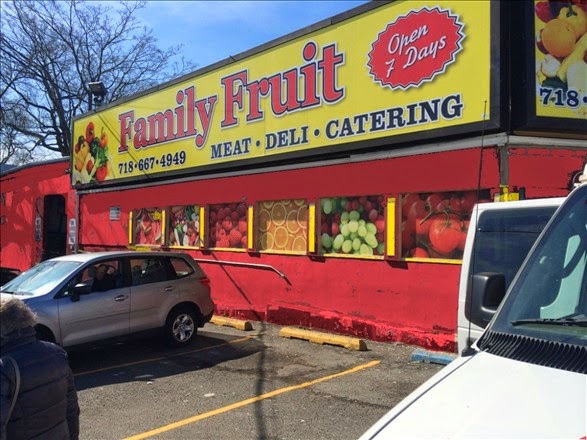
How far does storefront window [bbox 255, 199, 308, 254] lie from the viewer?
1117cm

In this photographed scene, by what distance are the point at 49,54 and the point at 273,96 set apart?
77.5 feet

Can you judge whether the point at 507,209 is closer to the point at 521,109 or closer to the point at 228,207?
the point at 521,109

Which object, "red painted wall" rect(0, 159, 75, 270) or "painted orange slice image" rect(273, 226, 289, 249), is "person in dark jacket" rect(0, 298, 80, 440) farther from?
"red painted wall" rect(0, 159, 75, 270)

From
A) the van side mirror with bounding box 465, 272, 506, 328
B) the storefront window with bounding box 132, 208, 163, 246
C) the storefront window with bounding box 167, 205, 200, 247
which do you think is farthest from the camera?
the storefront window with bounding box 132, 208, 163, 246

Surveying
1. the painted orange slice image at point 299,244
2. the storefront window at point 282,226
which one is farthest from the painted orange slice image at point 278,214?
the painted orange slice image at point 299,244

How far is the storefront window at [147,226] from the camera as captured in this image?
15.4m

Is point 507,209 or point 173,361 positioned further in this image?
point 173,361

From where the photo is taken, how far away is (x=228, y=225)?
1309cm

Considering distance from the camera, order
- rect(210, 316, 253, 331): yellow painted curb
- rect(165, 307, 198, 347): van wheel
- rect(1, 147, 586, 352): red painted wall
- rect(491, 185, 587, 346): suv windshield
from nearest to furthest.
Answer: rect(491, 185, 587, 346): suv windshield
rect(1, 147, 586, 352): red painted wall
rect(165, 307, 198, 347): van wheel
rect(210, 316, 253, 331): yellow painted curb

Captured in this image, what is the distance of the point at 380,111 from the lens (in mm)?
9320

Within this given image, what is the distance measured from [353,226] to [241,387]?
413 centimetres

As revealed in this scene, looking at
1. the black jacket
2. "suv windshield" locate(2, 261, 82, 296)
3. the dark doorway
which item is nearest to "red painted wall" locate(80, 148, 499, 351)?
"suv windshield" locate(2, 261, 82, 296)

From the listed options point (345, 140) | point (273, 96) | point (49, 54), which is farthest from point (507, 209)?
point (49, 54)

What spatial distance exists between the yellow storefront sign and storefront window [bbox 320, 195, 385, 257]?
101 centimetres
